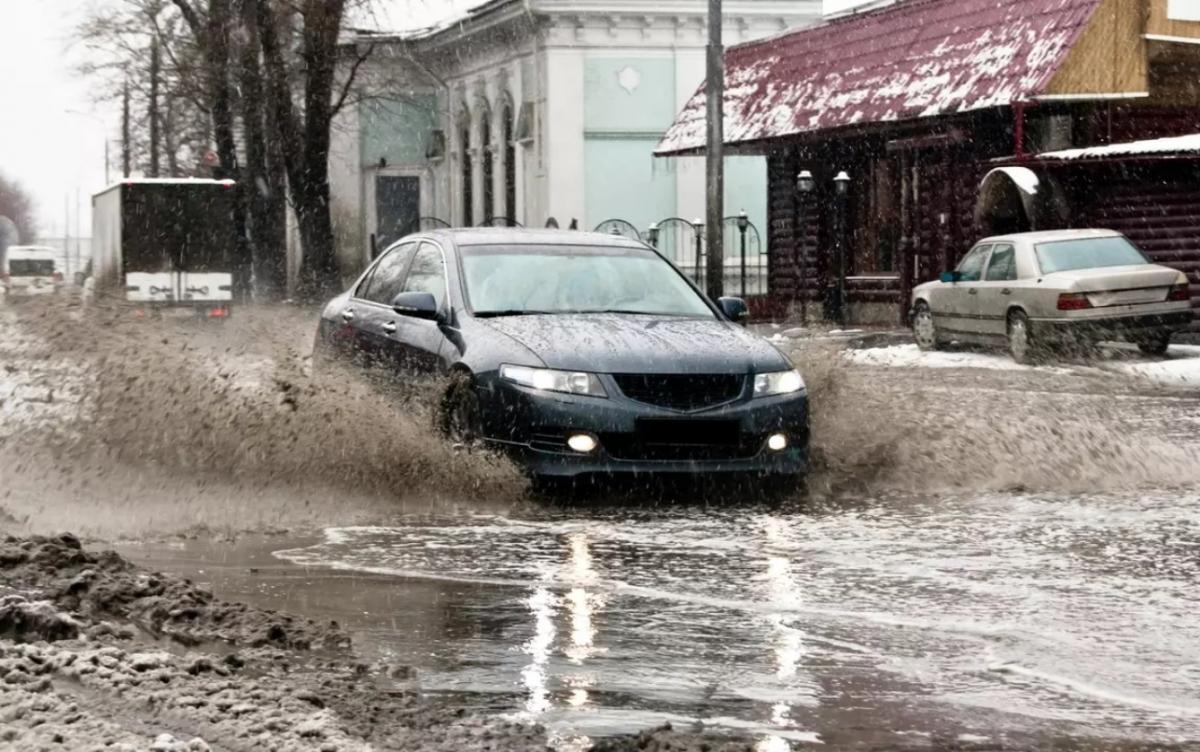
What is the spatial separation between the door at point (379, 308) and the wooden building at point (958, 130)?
45.9 feet

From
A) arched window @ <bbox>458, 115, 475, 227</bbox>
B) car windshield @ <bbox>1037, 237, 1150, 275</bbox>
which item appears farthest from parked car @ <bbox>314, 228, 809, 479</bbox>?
arched window @ <bbox>458, 115, 475, 227</bbox>

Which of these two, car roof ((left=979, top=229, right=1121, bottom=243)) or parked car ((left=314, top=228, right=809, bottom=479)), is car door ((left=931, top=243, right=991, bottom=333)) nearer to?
car roof ((left=979, top=229, right=1121, bottom=243))

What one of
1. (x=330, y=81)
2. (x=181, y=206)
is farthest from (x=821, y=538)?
(x=330, y=81)

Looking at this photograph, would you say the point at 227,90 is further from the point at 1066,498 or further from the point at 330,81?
the point at 1066,498

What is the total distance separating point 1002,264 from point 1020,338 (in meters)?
1.07

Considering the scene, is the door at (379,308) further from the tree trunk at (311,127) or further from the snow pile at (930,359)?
the tree trunk at (311,127)

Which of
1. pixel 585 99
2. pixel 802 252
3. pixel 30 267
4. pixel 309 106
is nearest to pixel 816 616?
pixel 802 252

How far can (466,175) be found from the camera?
51.5m

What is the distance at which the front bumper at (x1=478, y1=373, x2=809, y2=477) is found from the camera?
961 centimetres

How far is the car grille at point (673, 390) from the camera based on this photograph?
382 inches

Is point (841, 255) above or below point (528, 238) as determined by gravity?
above

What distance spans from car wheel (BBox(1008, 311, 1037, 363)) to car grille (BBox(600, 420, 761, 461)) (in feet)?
46.6

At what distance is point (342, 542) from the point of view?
8.62m

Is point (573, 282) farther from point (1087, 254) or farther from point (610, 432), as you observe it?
point (1087, 254)
